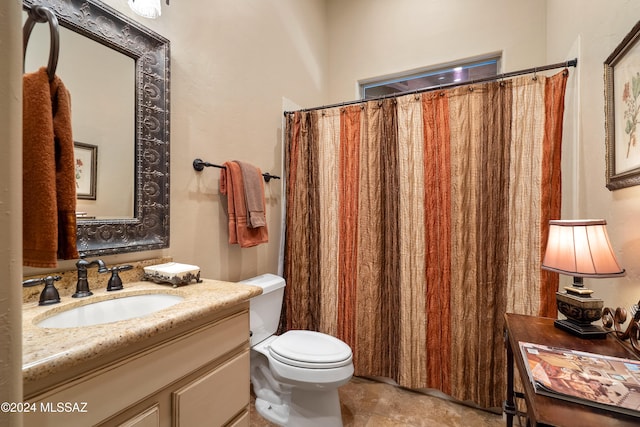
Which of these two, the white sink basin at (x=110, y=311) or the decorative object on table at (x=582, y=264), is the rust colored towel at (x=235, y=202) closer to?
the white sink basin at (x=110, y=311)

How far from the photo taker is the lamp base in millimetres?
996

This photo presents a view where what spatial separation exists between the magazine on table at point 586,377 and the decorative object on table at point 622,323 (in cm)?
9

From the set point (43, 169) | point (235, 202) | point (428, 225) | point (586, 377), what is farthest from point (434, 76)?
point (43, 169)

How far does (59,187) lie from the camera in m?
0.85

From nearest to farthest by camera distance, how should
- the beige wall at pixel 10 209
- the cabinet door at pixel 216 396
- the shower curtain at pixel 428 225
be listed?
the beige wall at pixel 10 209, the cabinet door at pixel 216 396, the shower curtain at pixel 428 225

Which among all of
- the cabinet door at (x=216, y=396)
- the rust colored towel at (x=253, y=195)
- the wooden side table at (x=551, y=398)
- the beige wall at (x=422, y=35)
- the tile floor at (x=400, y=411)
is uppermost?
the beige wall at (x=422, y=35)

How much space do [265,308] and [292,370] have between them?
42 cm

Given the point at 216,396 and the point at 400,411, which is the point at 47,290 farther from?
the point at 400,411

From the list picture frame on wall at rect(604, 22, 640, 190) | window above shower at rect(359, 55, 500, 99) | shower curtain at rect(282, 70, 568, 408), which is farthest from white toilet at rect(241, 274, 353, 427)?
window above shower at rect(359, 55, 500, 99)

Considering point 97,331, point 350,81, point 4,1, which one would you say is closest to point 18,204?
point 4,1

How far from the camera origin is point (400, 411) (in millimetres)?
1737

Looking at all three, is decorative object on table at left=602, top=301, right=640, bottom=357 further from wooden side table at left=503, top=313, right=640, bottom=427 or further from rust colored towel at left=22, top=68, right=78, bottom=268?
rust colored towel at left=22, top=68, right=78, bottom=268

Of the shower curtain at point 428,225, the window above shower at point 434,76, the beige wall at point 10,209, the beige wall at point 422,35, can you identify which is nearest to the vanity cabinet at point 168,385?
the beige wall at point 10,209

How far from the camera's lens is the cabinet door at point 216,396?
2.81 feet
